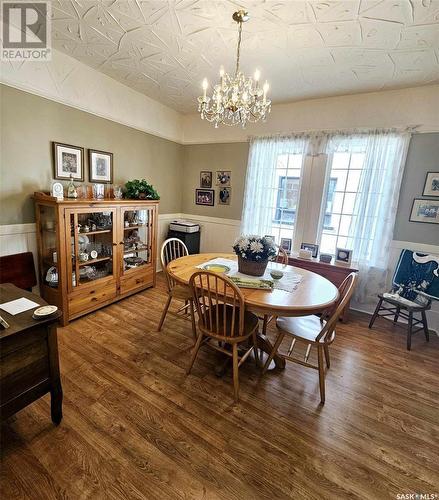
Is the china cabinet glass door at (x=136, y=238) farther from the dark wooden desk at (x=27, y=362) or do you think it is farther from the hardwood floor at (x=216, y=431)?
the dark wooden desk at (x=27, y=362)

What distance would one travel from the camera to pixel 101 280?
112 inches

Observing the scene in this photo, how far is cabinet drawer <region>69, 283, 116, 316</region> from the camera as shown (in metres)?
2.59

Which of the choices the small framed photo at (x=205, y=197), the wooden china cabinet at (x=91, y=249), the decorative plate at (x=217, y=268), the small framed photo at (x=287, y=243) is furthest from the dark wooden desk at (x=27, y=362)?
the small framed photo at (x=205, y=197)

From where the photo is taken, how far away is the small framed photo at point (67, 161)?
103 inches

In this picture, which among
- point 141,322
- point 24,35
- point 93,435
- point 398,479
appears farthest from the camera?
point 141,322

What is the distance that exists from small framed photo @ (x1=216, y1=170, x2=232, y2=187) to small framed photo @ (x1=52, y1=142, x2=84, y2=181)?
200 cm

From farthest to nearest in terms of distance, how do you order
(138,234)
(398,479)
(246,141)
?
(246,141) → (138,234) → (398,479)

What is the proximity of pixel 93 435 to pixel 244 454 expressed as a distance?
0.88 metres

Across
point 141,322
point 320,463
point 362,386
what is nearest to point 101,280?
point 141,322

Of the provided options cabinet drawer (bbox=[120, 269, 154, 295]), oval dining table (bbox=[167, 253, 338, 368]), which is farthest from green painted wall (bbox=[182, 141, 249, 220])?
oval dining table (bbox=[167, 253, 338, 368])

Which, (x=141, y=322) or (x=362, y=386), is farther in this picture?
(x=141, y=322)

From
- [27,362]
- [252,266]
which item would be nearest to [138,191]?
[252,266]

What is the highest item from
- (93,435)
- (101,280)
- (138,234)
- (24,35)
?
(24,35)

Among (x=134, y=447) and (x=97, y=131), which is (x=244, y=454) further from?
(x=97, y=131)
